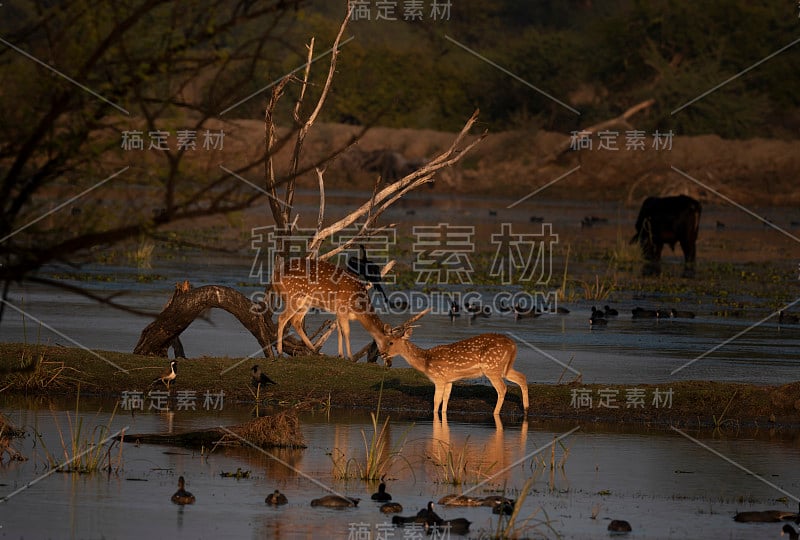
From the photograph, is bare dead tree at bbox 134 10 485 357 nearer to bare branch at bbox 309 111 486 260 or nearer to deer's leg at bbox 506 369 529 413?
bare branch at bbox 309 111 486 260

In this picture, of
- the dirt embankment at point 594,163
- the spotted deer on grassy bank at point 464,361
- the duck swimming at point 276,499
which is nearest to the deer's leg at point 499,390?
the spotted deer on grassy bank at point 464,361

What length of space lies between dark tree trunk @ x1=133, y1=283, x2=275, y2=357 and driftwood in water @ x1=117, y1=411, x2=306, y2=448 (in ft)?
12.9

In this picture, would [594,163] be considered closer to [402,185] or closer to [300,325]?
[402,185]

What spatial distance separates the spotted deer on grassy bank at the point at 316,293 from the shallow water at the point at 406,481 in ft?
9.21

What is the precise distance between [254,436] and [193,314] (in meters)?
4.43

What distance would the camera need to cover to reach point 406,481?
502 inches

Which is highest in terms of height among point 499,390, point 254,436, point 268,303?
point 268,303

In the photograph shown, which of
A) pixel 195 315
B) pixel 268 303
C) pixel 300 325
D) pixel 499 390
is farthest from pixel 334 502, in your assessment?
pixel 268 303

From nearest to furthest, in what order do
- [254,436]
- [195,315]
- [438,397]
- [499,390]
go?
1. [254,436]
2. [438,397]
3. [499,390]
4. [195,315]

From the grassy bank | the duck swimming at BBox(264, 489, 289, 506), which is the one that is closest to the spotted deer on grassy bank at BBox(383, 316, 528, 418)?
the grassy bank

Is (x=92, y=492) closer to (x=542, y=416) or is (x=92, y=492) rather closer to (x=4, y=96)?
(x=4, y=96)

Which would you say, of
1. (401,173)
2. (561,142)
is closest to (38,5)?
(401,173)

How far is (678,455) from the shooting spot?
575 inches

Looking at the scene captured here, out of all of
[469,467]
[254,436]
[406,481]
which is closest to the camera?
[406,481]
